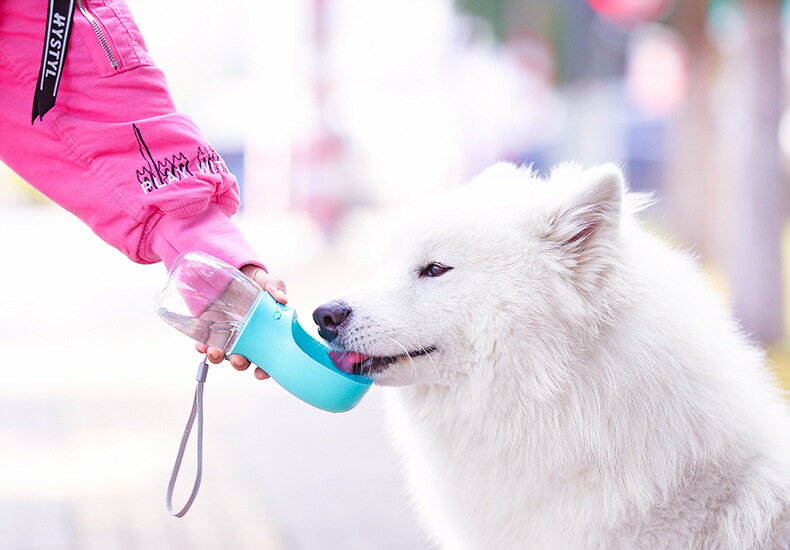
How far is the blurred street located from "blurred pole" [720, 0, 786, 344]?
12.7 feet

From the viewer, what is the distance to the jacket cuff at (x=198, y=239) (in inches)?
102

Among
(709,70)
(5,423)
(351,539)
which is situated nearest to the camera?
(351,539)

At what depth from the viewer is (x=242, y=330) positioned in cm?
258

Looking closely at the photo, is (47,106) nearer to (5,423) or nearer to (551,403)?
(551,403)

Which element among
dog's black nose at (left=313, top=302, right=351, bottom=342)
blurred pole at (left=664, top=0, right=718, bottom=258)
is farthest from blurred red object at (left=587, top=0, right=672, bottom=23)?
dog's black nose at (left=313, top=302, right=351, bottom=342)

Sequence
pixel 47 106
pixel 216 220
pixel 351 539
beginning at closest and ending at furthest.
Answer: pixel 47 106
pixel 216 220
pixel 351 539

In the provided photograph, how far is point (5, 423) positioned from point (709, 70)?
502 inches

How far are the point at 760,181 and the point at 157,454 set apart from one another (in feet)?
20.2

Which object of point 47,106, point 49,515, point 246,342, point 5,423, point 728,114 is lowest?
point 5,423

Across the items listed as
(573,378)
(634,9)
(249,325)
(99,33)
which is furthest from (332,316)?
(634,9)

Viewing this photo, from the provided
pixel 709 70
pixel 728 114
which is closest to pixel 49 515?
pixel 728 114

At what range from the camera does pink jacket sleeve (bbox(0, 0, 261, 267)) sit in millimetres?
2490

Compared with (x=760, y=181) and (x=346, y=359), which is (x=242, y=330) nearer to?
(x=346, y=359)

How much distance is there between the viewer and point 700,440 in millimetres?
2506
